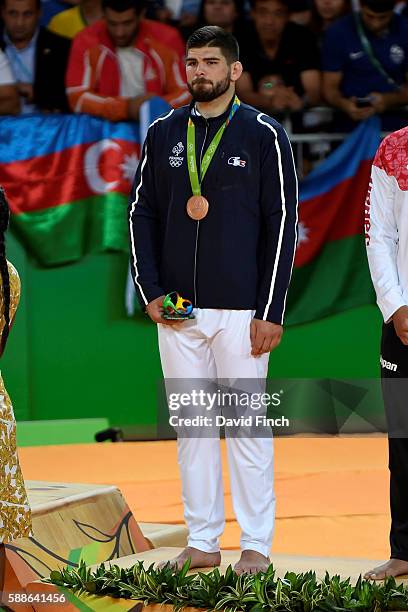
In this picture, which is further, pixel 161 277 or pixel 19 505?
pixel 161 277

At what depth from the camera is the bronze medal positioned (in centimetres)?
342

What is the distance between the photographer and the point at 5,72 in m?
7.77

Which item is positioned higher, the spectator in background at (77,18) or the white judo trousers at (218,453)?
the spectator in background at (77,18)

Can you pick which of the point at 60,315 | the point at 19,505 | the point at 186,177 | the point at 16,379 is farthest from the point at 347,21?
the point at 19,505

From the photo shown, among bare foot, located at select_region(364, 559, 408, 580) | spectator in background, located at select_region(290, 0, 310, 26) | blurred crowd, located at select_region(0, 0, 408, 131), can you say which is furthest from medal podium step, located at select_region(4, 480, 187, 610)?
spectator in background, located at select_region(290, 0, 310, 26)

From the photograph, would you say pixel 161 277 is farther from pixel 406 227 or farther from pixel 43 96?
pixel 43 96

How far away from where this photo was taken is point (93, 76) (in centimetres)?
773

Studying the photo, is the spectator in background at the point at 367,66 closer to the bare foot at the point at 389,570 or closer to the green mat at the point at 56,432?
the green mat at the point at 56,432

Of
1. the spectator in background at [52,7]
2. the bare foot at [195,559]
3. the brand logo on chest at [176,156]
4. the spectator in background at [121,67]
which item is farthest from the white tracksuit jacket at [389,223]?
the spectator in background at [52,7]

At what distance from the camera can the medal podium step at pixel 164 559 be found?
3.26 meters

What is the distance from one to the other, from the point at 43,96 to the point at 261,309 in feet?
16.0

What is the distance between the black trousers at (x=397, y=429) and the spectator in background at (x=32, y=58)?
5074 millimetres

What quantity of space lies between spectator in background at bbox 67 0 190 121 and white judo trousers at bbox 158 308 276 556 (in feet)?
14.9

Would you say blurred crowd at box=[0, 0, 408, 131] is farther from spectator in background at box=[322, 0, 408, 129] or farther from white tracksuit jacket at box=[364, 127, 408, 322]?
white tracksuit jacket at box=[364, 127, 408, 322]
